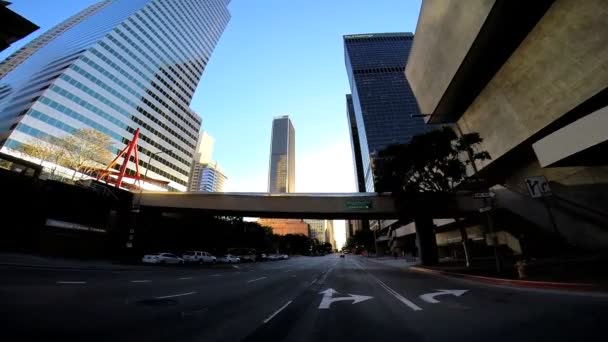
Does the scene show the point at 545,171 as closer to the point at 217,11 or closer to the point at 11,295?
the point at 11,295

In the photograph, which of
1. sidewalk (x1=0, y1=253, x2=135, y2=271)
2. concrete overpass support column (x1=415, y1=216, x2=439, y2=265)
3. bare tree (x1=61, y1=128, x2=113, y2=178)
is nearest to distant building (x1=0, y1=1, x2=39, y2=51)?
sidewalk (x1=0, y1=253, x2=135, y2=271)

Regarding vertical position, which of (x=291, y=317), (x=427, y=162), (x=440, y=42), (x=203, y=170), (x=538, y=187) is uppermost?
(x=203, y=170)

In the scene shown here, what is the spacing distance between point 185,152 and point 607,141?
119241mm

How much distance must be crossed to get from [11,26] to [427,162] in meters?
26.8

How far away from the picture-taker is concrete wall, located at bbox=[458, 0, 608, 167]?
62.5 ft

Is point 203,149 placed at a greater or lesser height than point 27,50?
lesser

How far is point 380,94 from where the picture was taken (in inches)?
5394

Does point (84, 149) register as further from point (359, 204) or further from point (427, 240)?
point (427, 240)

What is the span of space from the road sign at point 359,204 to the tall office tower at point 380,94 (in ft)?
259

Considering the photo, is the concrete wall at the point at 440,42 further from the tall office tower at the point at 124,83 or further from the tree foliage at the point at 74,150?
the tall office tower at the point at 124,83

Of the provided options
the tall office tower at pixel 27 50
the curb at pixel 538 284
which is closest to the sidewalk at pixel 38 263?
the curb at pixel 538 284

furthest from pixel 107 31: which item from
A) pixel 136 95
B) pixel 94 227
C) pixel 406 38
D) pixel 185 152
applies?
pixel 406 38

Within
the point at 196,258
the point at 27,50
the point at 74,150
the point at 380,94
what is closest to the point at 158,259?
the point at 196,258

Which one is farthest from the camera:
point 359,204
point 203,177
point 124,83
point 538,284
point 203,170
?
point 203,177
